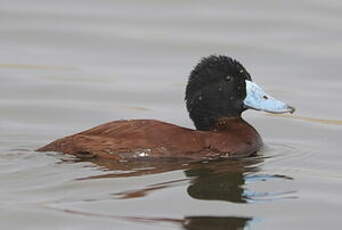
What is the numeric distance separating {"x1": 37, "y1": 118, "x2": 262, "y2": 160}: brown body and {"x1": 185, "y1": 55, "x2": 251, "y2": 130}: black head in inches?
14.7

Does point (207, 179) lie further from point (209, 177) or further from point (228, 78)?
point (228, 78)

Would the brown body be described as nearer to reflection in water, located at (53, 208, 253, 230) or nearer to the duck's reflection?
the duck's reflection

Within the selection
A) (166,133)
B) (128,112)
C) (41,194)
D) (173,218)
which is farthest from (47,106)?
(173,218)

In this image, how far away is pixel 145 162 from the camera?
923 cm

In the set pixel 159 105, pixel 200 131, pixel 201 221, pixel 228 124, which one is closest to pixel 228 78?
pixel 228 124

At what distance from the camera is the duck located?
30.3 feet

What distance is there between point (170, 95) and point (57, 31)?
2.60 meters

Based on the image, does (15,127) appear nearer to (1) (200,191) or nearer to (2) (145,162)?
(2) (145,162)

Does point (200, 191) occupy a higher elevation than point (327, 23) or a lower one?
lower

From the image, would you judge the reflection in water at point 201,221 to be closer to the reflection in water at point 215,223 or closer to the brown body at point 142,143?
the reflection in water at point 215,223

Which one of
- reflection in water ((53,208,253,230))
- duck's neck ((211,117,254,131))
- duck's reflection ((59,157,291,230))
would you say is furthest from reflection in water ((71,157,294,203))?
reflection in water ((53,208,253,230))

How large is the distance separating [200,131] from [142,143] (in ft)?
1.93

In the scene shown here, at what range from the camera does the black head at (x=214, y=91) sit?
32.2 feet

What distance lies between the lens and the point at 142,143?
30.3ft
